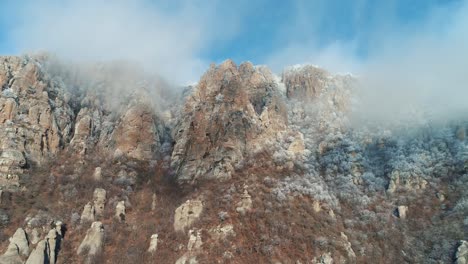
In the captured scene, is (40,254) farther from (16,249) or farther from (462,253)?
(462,253)

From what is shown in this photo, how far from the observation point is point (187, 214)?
282 feet

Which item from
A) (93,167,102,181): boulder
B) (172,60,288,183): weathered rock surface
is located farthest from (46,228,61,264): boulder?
(172,60,288,183): weathered rock surface

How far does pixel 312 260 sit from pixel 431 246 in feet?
86.9

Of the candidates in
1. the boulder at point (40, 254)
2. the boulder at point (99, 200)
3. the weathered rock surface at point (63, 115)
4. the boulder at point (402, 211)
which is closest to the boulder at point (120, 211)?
the boulder at point (99, 200)

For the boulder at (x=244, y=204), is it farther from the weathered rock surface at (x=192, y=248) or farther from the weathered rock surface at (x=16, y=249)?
the weathered rock surface at (x=16, y=249)

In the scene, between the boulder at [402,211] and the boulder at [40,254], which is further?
the boulder at [402,211]

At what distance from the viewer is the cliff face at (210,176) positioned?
3120 inches

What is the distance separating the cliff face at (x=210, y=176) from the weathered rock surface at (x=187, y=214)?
1.20 feet

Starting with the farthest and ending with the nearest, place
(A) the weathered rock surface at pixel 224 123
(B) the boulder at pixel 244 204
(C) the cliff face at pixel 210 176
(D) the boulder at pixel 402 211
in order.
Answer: (A) the weathered rock surface at pixel 224 123 → (D) the boulder at pixel 402 211 → (B) the boulder at pixel 244 204 → (C) the cliff face at pixel 210 176

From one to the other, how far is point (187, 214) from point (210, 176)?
15482 mm

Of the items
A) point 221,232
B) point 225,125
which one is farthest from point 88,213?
point 225,125

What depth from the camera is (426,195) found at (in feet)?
310

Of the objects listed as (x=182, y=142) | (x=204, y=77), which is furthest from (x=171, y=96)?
(x=182, y=142)

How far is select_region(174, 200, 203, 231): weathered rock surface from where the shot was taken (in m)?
84.1
